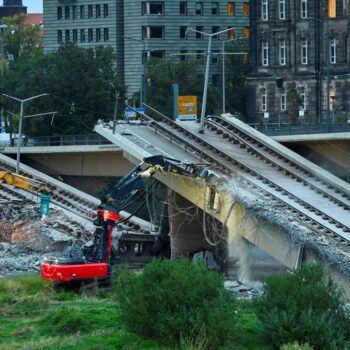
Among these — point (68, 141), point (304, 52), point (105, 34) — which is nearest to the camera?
point (68, 141)

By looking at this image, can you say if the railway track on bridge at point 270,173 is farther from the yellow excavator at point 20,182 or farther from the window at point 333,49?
the window at point 333,49

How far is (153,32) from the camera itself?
582 feet

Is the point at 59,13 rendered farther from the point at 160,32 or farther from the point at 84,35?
the point at 160,32

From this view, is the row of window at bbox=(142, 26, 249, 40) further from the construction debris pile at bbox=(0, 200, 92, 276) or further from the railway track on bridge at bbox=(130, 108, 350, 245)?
the railway track on bridge at bbox=(130, 108, 350, 245)

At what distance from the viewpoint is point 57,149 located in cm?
10400

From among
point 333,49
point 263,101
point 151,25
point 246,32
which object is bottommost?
point 263,101

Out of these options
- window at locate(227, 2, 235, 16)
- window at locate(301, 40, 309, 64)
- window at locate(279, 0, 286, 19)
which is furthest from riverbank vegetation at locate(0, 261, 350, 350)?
window at locate(227, 2, 235, 16)

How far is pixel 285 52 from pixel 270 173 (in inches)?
2556

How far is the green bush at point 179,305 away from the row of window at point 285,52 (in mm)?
88920

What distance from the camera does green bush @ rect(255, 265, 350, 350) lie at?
49062 mm

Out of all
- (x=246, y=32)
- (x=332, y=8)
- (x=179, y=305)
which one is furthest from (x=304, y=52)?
(x=179, y=305)

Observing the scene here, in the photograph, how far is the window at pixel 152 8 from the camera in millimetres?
176500

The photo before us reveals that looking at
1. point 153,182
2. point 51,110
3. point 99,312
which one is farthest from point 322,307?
point 51,110

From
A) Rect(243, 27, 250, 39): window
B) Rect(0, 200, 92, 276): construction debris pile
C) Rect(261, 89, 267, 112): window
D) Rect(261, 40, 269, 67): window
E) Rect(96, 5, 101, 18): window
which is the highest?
Rect(96, 5, 101, 18): window
